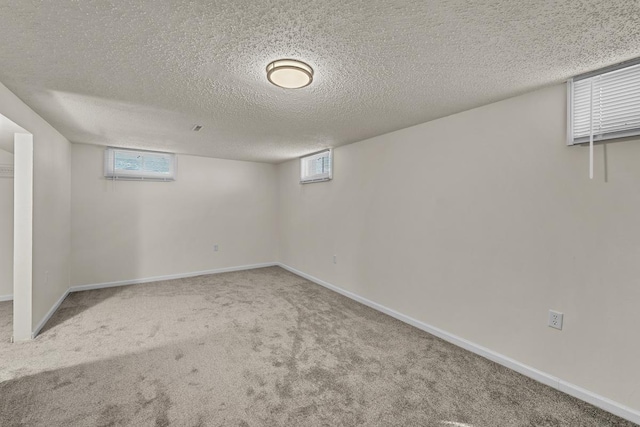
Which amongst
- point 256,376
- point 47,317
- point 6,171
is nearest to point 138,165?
point 6,171

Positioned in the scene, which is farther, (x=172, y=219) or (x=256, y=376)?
(x=172, y=219)

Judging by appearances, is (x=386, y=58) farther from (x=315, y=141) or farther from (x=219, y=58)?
(x=315, y=141)

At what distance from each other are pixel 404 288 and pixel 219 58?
279 centimetres

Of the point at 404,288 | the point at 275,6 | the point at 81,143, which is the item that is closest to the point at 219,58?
the point at 275,6

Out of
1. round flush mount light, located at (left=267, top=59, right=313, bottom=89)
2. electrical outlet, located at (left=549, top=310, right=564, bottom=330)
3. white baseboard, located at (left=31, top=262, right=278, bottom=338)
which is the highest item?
round flush mount light, located at (left=267, top=59, right=313, bottom=89)

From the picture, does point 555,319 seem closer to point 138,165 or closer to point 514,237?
point 514,237

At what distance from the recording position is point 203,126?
3191 millimetres

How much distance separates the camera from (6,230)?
3.67 m

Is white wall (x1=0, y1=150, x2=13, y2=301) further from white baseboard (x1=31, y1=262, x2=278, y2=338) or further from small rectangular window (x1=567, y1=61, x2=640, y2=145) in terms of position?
small rectangular window (x1=567, y1=61, x2=640, y2=145)

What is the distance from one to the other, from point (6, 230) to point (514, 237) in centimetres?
583

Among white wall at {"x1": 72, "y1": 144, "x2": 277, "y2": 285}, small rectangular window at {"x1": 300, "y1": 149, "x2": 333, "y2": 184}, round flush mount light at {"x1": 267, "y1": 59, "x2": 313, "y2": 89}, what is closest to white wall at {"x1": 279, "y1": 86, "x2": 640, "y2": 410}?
small rectangular window at {"x1": 300, "y1": 149, "x2": 333, "y2": 184}

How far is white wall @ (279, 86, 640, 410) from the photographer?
1.79m

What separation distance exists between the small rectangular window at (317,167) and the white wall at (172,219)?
1069 millimetres

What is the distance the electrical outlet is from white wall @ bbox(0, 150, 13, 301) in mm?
5963
